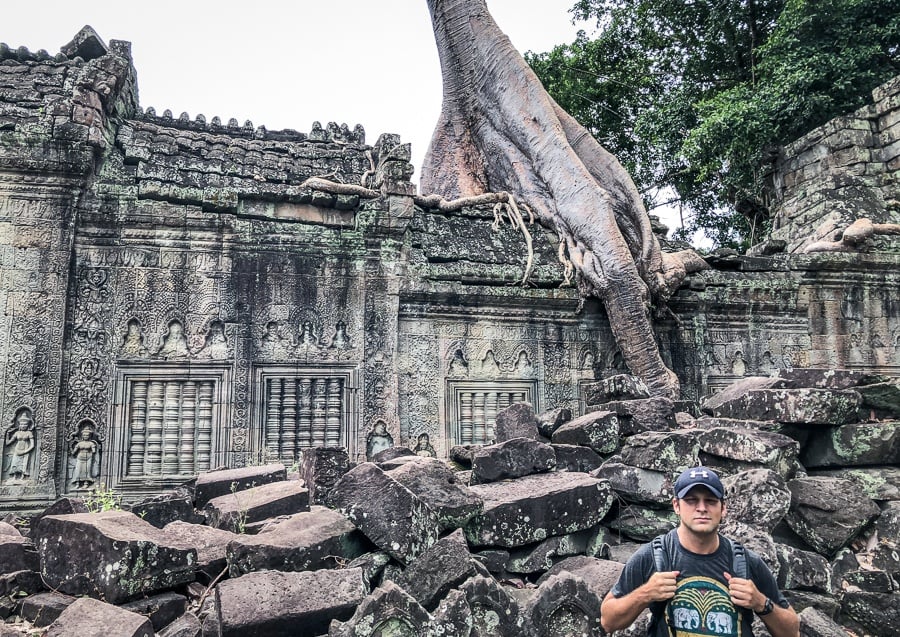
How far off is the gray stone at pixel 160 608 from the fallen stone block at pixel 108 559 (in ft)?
0.16

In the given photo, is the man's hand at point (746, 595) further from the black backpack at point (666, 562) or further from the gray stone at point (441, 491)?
the gray stone at point (441, 491)

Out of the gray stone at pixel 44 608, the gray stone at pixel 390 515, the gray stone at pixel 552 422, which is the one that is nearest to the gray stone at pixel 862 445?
the gray stone at pixel 552 422

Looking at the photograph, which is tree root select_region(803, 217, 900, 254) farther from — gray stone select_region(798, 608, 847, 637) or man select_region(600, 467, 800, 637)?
man select_region(600, 467, 800, 637)

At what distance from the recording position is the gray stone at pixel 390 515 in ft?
12.2

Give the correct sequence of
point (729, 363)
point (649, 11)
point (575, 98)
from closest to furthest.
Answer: point (729, 363), point (649, 11), point (575, 98)

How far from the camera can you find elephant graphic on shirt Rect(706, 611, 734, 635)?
7.86ft

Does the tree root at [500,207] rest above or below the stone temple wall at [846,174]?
below

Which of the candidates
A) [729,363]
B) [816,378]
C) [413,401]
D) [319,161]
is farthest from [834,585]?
[319,161]

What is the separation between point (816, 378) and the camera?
5367 millimetres

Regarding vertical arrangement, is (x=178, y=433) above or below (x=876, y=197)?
below

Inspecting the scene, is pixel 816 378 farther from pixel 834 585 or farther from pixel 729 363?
pixel 729 363

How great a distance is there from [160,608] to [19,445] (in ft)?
12.7

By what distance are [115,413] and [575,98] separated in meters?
14.7

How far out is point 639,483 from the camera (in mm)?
4535
